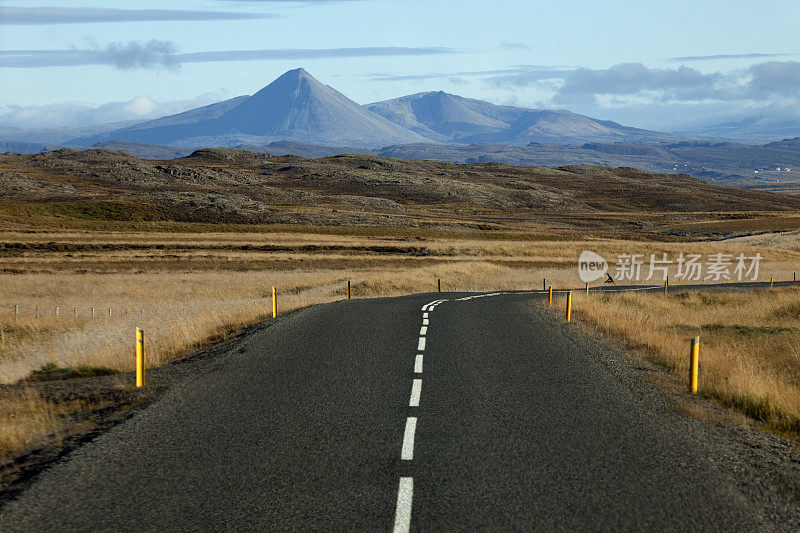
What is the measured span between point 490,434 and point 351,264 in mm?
45375

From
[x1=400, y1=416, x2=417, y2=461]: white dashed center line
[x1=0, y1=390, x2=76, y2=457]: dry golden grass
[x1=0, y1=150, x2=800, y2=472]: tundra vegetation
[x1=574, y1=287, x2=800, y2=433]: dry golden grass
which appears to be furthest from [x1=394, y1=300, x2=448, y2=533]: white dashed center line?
[x1=574, y1=287, x2=800, y2=433]: dry golden grass

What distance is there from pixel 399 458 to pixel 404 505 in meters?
1.26

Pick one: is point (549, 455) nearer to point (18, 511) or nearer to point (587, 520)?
point (587, 520)

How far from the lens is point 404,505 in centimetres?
638

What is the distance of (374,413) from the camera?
31.0ft

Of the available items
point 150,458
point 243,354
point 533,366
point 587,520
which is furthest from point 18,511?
point 533,366

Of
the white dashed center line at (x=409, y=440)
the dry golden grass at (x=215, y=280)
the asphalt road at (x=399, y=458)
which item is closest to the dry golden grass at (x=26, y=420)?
the dry golden grass at (x=215, y=280)

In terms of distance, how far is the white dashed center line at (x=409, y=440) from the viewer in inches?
304

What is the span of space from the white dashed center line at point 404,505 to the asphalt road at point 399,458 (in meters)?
0.02

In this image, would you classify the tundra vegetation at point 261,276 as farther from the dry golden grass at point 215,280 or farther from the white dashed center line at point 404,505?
the white dashed center line at point 404,505

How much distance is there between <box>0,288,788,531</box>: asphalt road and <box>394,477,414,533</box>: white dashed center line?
2cm

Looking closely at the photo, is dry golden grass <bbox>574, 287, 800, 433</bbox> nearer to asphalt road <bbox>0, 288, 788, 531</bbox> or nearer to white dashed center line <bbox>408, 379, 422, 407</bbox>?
asphalt road <bbox>0, 288, 788, 531</bbox>

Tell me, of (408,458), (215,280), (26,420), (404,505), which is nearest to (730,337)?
(408,458)

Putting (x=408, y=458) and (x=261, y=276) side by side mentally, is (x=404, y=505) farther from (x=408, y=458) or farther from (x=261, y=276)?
(x=261, y=276)
